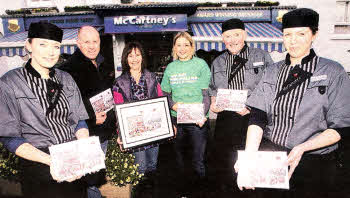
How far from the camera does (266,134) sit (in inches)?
81.6

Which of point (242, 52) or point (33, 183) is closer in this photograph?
point (33, 183)

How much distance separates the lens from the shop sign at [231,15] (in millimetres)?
8875

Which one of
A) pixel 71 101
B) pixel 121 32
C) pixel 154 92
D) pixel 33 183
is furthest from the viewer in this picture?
pixel 121 32

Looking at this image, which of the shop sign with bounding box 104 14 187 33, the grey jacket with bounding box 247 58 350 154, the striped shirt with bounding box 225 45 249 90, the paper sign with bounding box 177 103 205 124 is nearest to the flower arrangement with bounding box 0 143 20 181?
the paper sign with bounding box 177 103 205 124

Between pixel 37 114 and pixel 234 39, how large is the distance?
278cm

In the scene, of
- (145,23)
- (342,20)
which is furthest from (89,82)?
(342,20)

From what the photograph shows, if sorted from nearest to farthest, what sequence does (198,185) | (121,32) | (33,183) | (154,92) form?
(33,183)
(154,92)
(198,185)
(121,32)

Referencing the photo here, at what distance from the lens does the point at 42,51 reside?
2.07 m

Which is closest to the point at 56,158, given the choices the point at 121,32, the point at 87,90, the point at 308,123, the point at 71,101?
the point at 71,101

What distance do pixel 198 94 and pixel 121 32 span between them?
5.87 metres

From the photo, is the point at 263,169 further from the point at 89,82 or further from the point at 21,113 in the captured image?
the point at 89,82

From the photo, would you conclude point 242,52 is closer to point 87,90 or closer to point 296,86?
point 296,86

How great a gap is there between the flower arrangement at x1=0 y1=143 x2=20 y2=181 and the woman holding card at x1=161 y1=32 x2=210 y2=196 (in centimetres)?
261

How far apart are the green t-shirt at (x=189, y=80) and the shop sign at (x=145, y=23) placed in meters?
5.17
